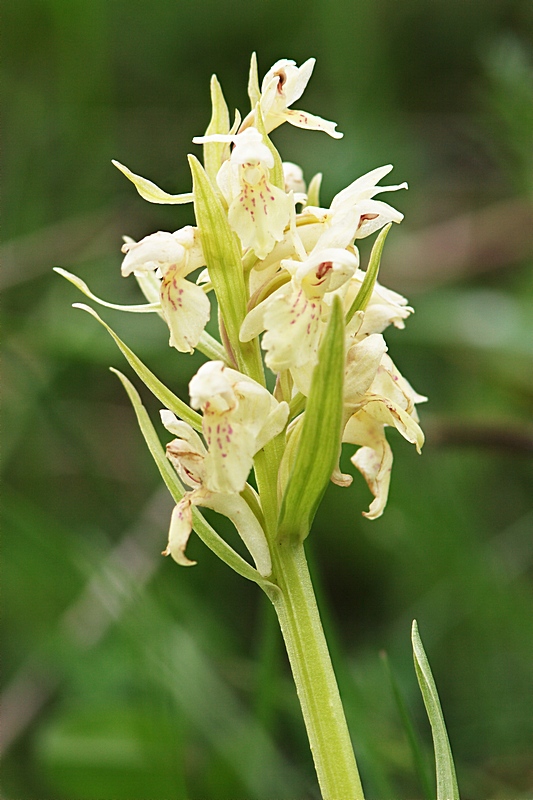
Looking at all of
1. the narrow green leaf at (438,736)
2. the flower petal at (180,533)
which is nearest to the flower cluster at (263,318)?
the flower petal at (180,533)

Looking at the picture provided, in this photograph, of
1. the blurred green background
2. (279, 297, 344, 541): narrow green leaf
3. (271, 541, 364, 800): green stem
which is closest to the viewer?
(279, 297, 344, 541): narrow green leaf

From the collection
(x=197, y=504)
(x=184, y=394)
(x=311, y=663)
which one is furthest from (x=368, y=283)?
(x=184, y=394)

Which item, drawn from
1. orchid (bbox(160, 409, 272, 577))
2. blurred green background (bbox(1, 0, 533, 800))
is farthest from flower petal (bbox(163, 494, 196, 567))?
blurred green background (bbox(1, 0, 533, 800))

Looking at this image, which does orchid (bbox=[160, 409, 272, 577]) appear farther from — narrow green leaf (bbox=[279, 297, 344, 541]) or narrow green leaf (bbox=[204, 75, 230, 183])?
narrow green leaf (bbox=[204, 75, 230, 183])

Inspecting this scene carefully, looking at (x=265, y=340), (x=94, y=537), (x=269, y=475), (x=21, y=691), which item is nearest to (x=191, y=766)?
(x=21, y=691)

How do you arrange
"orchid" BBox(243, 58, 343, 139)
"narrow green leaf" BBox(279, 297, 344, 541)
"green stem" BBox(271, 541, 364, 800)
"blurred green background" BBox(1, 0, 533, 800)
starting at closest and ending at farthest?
"narrow green leaf" BBox(279, 297, 344, 541)
"green stem" BBox(271, 541, 364, 800)
"orchid" BBox(243, 58, 343, 139)
"blurred green background" BBox(1, 0, 533, 800)

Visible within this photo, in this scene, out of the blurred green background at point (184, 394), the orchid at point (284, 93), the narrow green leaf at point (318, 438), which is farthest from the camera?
the blurred green background at point (184, 394)

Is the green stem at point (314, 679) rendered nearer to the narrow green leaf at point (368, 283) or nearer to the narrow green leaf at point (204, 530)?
the narrow green leaf at point (204, 530)
